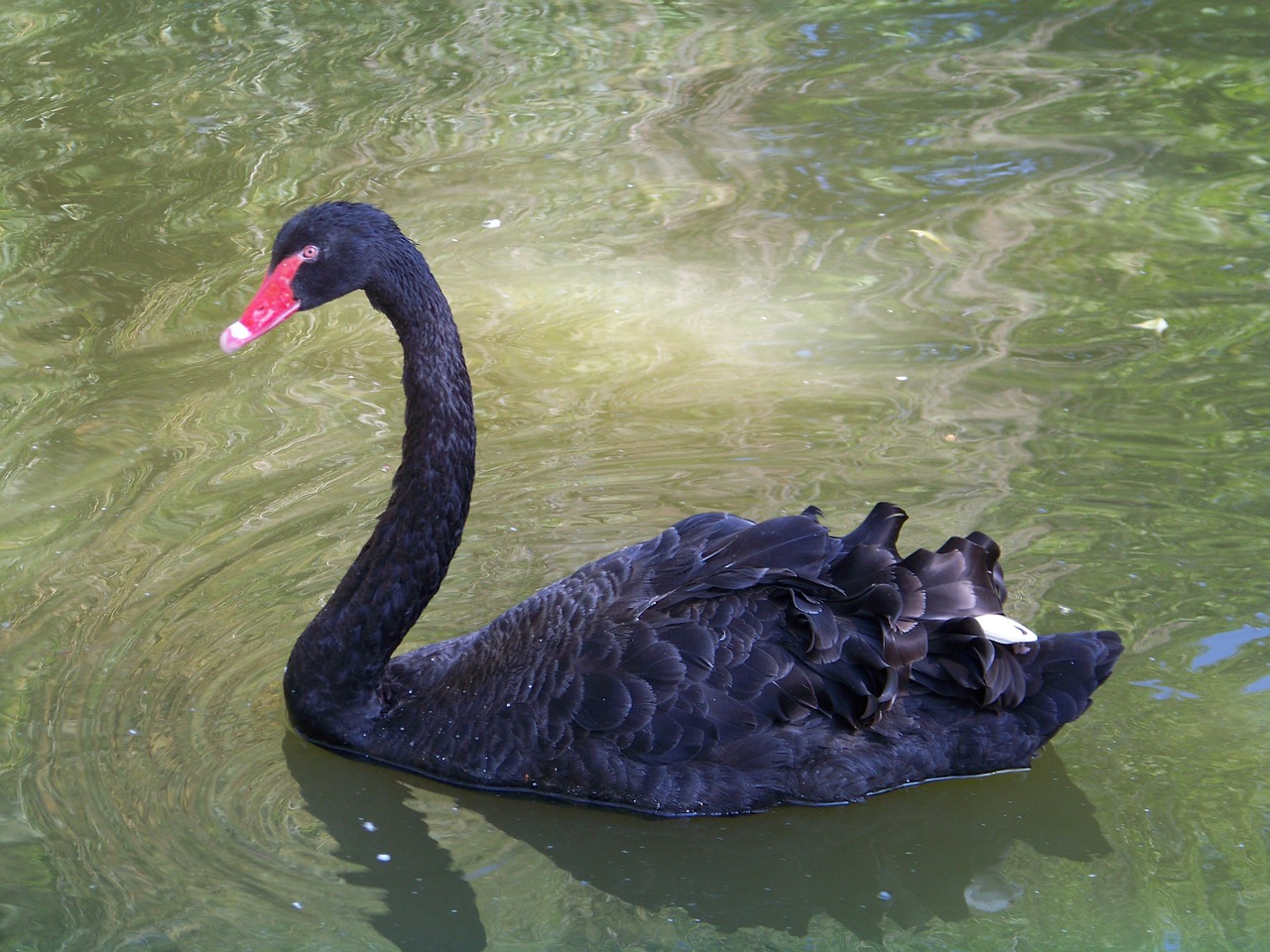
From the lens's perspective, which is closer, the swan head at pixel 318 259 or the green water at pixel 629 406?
the green water at pixel 629 406

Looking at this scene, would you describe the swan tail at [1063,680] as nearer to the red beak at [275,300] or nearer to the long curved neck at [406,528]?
the long curved neck at [406,528]

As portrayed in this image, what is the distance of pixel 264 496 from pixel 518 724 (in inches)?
67.7

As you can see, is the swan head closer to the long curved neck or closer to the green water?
the long curved neck

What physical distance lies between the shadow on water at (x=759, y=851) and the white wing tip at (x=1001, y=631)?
418mm

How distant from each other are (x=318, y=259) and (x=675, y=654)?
4.43 feet

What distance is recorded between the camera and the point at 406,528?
3949 millimetres

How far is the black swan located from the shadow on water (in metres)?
0.06

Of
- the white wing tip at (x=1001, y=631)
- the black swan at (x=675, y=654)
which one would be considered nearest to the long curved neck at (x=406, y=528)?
the black swan at (x=675, y=654)

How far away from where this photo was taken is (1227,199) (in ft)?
23.4

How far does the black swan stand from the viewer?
143 inches

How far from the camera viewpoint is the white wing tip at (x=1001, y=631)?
362 cm

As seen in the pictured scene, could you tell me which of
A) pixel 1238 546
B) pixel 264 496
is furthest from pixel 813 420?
pixel 264 496

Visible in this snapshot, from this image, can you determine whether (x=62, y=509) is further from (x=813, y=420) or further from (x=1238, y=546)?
(x=1238, y=546)

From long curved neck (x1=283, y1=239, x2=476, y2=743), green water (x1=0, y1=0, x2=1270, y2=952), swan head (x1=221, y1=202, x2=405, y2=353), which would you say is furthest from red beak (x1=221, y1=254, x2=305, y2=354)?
green water (x1=0, y1=0, x2=1270, y2=952)
